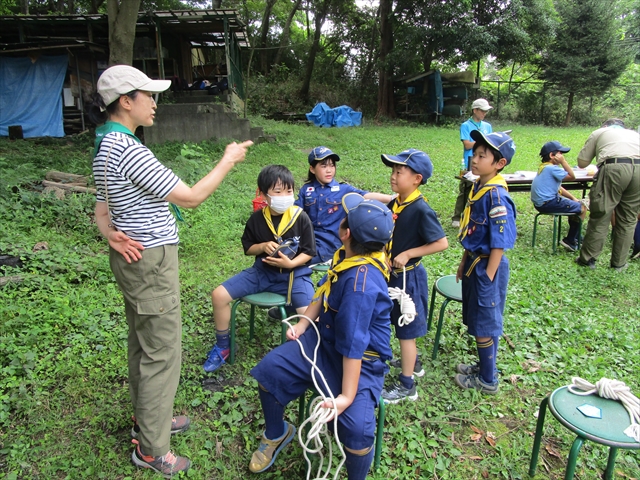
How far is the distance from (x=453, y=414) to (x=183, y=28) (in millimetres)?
13660

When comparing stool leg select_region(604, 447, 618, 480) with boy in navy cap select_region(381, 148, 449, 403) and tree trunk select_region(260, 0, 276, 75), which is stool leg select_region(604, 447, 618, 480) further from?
tree trunk select_region(260, 0, 276, 75)

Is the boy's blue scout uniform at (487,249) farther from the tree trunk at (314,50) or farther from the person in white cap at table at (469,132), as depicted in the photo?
the tree trunk at (314,50)

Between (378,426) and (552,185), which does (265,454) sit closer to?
(378,426)

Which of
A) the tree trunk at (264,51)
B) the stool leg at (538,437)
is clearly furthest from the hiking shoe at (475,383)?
the tree trunk at (264,51)

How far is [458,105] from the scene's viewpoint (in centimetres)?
1917

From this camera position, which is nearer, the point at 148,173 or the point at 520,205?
the point at 148,173

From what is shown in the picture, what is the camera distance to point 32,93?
12.5m

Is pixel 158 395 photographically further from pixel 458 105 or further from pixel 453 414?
pixel 458 105

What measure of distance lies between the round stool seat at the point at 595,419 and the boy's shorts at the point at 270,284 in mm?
1712

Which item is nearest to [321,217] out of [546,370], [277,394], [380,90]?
[277,394]

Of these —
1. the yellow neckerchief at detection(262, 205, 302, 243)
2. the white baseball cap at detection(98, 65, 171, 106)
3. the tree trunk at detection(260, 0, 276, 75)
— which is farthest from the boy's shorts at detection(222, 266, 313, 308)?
the tree trunk at detection(260, 0, 276, 75)

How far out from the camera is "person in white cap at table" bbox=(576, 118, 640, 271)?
17.4 feet

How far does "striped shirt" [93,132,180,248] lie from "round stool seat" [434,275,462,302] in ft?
7.10

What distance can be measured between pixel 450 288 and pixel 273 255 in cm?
146
